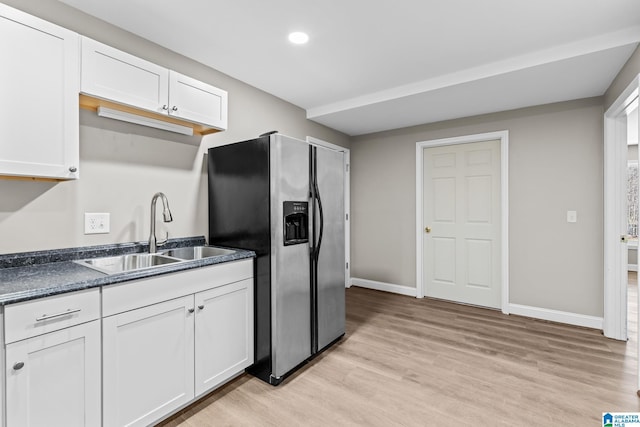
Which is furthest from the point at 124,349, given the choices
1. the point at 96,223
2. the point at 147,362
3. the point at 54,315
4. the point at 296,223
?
the point at 296,223

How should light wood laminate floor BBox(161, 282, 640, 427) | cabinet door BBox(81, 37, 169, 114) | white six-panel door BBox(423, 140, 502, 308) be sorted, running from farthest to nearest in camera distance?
1. white six-panel door BBox(423, 140, 502, 308)
2. light wood laminate floor BBox(161, 282, 640, 427)
3. cabinet door BBox(81, 37, 169, 114)

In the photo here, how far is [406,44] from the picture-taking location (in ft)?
7.71

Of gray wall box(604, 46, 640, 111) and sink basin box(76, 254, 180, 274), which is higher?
gray wall box(604, 46, 640, 111)

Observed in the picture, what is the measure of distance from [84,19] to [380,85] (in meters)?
2.41

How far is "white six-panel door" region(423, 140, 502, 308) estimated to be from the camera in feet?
12.3

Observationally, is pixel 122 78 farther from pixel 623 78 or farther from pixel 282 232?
pixel 623 78

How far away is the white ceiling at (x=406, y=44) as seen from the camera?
6.36 feet

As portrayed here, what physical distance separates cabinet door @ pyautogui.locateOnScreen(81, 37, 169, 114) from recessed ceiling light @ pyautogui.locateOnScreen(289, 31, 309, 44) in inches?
36.0

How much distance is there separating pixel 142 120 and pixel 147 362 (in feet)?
5.16

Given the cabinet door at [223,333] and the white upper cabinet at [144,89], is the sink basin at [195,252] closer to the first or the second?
the cabinet door at [223,333]

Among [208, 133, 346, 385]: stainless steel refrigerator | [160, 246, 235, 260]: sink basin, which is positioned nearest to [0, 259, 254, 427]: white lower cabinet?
[208, 133, 346, 385]: stainless steel refrigerator

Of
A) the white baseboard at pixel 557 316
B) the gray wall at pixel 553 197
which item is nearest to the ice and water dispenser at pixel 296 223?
the gray wall at pixel 553 197

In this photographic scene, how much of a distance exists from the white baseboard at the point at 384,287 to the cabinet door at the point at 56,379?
369 centimetres
